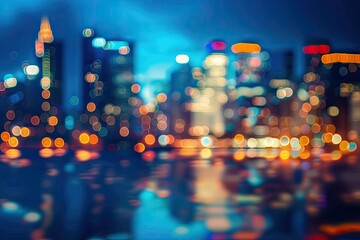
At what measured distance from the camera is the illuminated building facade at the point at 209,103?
57.6 ft

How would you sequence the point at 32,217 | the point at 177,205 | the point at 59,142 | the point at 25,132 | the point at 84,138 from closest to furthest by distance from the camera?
1. the point at 32,217
2. the point at 177,205
3. the point at 25,132
4. the point at 59,142
5. the point at 84,138

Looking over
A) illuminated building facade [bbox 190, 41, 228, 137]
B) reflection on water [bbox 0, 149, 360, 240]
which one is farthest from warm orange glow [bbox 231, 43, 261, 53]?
reflection on water [bbox 0, 149, 360, 240]

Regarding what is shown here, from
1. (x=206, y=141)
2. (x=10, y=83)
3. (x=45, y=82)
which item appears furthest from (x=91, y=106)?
(x=206, y=141)

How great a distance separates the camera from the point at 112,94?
1461 centimetres

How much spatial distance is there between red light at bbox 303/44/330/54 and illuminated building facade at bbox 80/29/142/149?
139 inches

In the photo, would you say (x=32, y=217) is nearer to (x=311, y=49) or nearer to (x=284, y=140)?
(x=311, y=49)

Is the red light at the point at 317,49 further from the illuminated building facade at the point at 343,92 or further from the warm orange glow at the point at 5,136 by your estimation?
the warm orange glow at the point at 5,136

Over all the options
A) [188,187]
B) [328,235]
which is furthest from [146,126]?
[328,235]

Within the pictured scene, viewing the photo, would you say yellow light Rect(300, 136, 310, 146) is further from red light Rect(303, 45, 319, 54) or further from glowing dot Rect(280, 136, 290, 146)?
red light Rect(303, 45, 319, 54)

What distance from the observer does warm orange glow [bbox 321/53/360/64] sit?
36.3 ft

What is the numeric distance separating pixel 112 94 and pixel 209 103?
5.60 metres

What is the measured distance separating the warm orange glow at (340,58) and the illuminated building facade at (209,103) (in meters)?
4.37

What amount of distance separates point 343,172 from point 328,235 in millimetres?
3021

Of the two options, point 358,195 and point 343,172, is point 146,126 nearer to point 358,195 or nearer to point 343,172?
point 343,172
